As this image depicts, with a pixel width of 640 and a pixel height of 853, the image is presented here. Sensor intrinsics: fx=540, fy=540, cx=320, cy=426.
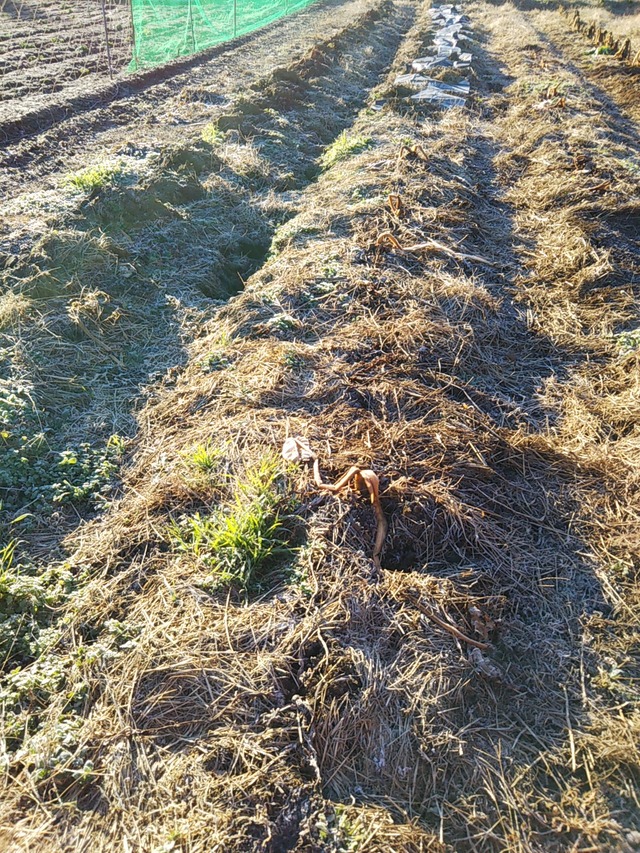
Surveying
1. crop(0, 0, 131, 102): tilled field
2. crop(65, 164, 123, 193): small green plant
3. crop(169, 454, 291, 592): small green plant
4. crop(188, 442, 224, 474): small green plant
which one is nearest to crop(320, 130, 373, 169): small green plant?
crop(65, 164, 123, 193): small green plant

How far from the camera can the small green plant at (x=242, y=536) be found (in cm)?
241

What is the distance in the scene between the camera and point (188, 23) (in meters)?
13.1

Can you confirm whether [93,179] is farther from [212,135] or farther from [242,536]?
[242,536]

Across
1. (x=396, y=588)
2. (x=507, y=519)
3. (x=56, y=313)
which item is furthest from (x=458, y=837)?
(x=56, y=313)

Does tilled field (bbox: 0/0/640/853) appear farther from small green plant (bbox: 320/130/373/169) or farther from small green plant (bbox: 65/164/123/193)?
small green plant (bbox: 320/130/373/169)

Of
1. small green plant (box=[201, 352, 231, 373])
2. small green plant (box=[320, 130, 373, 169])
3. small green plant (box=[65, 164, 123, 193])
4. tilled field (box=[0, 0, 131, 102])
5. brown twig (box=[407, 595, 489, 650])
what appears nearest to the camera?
brown twig (box=[407, 595, 489, 650])

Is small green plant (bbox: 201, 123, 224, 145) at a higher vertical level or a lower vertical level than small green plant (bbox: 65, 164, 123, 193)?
higher

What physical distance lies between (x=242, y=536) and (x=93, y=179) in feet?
14.9

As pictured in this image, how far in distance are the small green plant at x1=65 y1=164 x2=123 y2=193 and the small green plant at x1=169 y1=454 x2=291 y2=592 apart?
4132 mm

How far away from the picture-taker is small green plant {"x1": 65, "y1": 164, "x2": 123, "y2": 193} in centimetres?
531

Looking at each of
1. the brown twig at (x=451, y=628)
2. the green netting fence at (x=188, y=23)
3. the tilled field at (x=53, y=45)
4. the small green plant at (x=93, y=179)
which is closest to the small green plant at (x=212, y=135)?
the small green plant at (x=93, y=179)

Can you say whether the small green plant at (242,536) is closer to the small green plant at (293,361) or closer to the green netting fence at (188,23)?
the small green plant at (293,361)

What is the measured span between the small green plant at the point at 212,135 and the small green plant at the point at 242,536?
6131mm

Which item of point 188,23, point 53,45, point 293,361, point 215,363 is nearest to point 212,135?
point 215,363
